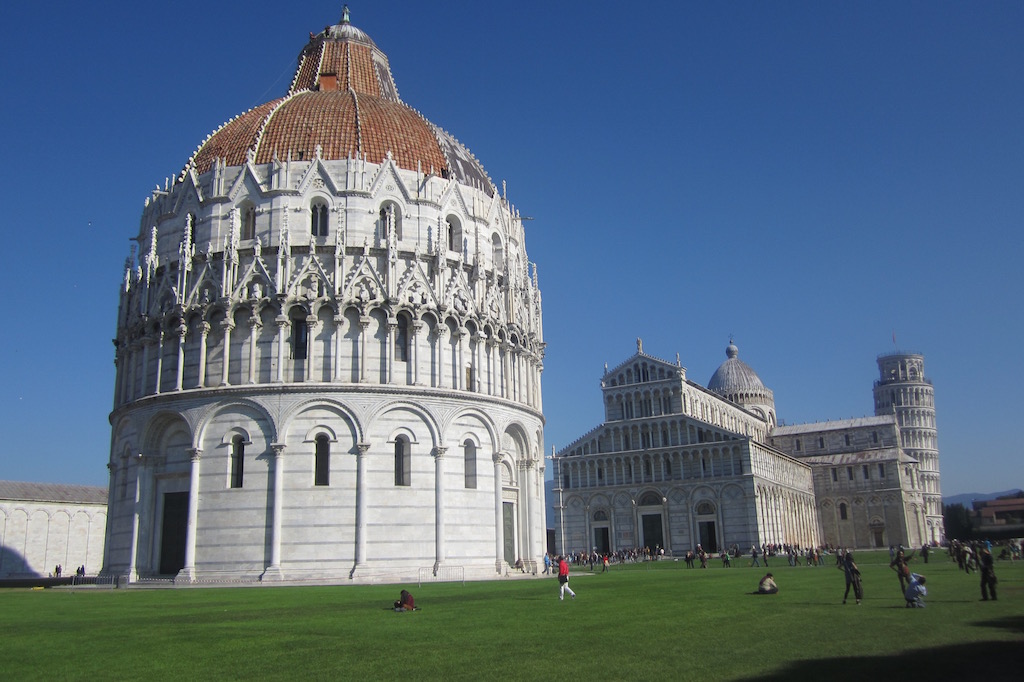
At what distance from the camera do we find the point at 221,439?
38.8 m

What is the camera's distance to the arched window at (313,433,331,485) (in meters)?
38.2

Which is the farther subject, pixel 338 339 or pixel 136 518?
pixel 136 518

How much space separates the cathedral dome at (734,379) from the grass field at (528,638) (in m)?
105

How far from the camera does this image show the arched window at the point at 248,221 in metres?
42.2

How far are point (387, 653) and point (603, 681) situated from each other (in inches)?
167

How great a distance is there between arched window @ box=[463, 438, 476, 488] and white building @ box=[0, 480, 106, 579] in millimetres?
45744

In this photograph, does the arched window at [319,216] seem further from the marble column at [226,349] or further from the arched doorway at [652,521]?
the arched doorway at [652,521]

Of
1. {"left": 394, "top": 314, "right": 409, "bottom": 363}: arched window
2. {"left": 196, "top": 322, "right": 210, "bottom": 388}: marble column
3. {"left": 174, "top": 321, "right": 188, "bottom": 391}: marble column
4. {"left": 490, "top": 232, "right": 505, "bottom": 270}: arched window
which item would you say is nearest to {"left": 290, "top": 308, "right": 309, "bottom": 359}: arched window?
{"left": 196, "top": 322, "right": 210, "bottom": 388}: marble column

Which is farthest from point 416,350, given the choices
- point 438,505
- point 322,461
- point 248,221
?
point 248,221

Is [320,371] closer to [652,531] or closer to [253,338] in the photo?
[253,338]

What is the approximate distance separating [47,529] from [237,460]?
45.5m

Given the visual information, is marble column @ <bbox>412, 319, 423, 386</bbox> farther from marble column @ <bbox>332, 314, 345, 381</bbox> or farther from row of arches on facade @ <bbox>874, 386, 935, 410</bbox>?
row of arches on facade @ <bbox>874, 386, 935, 410</bbox>

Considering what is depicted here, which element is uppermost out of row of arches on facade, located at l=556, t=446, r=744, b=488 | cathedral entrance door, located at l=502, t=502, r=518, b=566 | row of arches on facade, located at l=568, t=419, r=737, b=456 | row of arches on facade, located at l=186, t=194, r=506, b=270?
row of arches on facade, located at l=186, t=194, r=506, b=270

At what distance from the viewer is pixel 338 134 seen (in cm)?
4425
